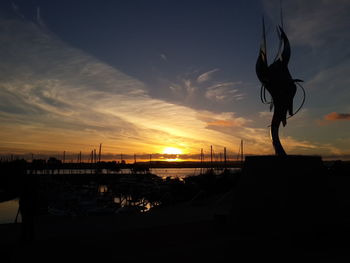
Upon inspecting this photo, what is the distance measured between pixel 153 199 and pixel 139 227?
35.4 metres

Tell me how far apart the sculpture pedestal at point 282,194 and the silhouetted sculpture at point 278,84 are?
136 centimetres

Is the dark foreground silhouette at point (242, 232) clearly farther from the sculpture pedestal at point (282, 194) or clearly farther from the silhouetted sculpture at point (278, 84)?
the silhouetted sculpture at point (278, 84)

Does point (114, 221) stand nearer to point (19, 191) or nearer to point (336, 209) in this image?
point (19, 191)

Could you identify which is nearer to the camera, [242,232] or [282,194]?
[282,194]

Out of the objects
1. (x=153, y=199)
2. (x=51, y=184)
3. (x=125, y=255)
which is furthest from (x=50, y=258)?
(x=51, y=184)

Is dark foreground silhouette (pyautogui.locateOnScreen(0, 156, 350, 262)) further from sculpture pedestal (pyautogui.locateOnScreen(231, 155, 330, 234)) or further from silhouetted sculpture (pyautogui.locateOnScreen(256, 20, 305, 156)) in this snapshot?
silhouetted sculpture (pyautogui.locateOnScreen(256, 20, 305, 156))

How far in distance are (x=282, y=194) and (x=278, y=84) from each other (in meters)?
4.52

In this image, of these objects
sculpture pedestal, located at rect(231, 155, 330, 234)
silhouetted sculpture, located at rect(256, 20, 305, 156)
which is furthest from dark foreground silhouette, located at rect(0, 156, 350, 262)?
silhouetted sculpture, located at rect(256, 20, 305, 156)

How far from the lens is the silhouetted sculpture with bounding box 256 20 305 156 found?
12.6 m

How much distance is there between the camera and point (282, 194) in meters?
10.8

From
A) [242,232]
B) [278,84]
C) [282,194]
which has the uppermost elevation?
[278,84]

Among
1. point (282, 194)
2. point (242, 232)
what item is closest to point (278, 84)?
point (282, 194)

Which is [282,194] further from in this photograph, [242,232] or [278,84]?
[278,84]

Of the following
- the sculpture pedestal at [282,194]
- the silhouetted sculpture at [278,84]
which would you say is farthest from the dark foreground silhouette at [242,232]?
the silhouetted sculpture at [278,84]
